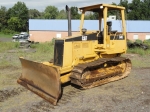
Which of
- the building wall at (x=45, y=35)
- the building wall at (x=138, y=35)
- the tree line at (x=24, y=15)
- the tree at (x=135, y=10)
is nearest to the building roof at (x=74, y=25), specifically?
the building wall at (x=45, y=35)

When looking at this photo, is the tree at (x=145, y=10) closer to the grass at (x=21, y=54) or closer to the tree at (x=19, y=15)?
the tree at (x=19, y=15)

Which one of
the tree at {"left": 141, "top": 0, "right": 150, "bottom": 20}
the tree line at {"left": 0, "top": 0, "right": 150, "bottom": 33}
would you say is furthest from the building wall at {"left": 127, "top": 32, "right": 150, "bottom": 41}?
the tree at {"left": 141, "top": 0, "right": 150, "bottom": 20}

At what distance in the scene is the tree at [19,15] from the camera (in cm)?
6388

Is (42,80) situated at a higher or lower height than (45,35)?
lower

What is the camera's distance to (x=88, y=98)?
6.62 m

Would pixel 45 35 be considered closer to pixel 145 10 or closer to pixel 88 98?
pixel 88 98

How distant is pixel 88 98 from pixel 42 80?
155cm

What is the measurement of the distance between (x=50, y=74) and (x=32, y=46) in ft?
47.3

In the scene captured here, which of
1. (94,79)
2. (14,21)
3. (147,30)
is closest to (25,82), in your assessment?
(94,79)

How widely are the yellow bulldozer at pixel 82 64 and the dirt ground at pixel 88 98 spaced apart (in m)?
0.26

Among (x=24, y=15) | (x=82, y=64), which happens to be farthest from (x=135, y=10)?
(x=82, y=64)

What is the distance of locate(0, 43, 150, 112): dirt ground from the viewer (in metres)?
5.84

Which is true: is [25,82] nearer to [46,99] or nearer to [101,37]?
[46,99]

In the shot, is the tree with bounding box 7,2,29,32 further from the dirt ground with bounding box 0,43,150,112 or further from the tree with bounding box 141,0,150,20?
the dirt ground with bounding box 0,43,150,112
